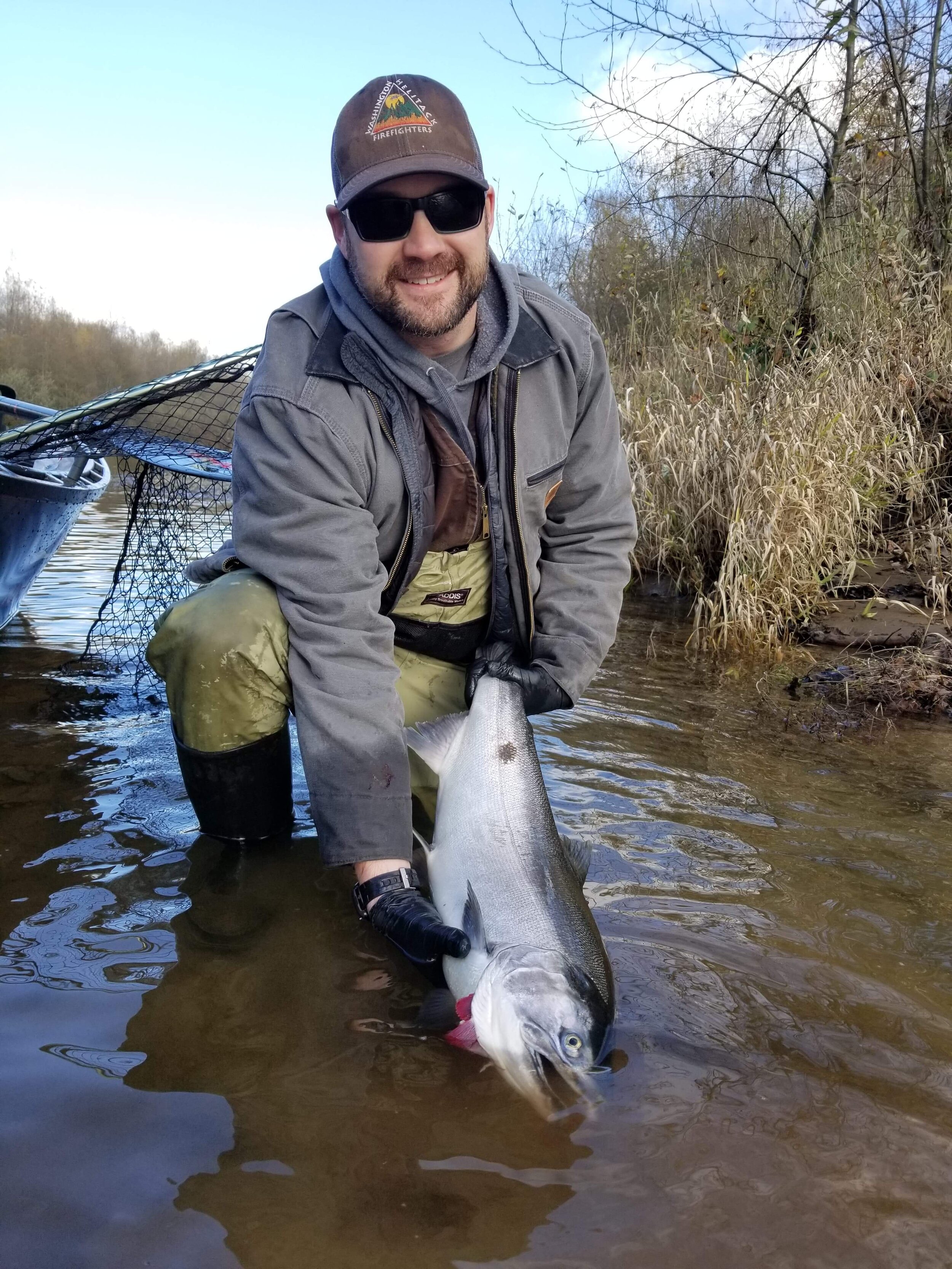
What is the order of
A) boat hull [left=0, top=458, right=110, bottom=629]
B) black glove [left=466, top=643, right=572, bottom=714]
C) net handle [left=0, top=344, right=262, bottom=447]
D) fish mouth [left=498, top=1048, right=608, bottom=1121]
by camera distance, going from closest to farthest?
fish mouth [left=498, top=1048, right=608, bottom=1121] < black glove [left=466, top=643, right=572, bottom=714] < net handle [left=0, top=344, right=262, bottom=447] < boat hull [left=0, top=458, right=110, bottom=629]

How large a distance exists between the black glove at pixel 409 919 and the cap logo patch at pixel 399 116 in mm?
2095

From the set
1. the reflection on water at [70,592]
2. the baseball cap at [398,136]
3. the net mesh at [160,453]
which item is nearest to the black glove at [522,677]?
the baseball cap at [398,136]

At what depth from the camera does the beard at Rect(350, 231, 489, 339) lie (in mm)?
3090

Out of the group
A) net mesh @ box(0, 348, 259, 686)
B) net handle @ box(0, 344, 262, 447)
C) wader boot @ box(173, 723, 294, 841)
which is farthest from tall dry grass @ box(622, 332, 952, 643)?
wader boot @ box(173, 723, 294, 841)

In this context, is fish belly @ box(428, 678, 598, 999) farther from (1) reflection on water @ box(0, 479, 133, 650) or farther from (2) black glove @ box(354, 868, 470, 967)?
(1) reflection on water @ box(0, 479, 133, 650)

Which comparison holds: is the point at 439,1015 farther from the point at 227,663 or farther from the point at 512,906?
the point at 227,663

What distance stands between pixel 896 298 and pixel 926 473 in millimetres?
1611

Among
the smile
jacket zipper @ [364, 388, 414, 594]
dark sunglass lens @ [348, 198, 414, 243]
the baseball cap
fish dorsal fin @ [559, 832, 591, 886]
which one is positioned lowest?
fish dorsal fin @ [559, 832, 591, 886]

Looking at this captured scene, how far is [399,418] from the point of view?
3.06 m

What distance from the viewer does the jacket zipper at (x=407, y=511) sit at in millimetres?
3049

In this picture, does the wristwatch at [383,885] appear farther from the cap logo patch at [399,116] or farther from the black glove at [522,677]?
the cap logo patch at [399,116]

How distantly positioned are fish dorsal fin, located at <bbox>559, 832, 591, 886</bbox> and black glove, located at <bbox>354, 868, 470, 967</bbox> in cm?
38

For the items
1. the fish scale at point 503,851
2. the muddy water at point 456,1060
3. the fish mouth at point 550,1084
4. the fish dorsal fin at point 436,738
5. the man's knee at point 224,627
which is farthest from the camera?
the fish dorsal fin at point 436,738

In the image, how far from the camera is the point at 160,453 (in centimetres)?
486
